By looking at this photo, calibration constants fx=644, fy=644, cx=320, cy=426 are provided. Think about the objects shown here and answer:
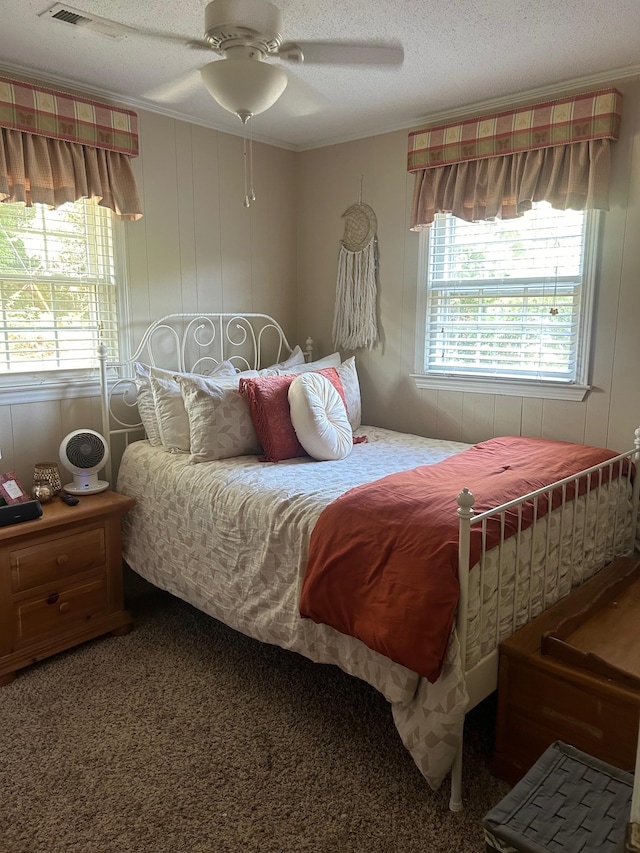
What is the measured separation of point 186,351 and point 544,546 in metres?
2.18

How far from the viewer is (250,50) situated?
194cm

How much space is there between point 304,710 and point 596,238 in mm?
2342

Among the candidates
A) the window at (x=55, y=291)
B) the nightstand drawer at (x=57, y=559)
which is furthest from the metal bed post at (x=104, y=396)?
the nightstand drawer at (x=57, y=559)

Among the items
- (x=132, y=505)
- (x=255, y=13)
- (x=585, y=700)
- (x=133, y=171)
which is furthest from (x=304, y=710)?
(x=133, y=171)

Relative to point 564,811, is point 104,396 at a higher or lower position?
higher

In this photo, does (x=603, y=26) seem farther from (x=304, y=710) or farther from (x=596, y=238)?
(x=304, y=710)

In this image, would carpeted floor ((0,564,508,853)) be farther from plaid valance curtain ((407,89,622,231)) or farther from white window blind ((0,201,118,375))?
plaid valance curtain ((407,89,622,231))

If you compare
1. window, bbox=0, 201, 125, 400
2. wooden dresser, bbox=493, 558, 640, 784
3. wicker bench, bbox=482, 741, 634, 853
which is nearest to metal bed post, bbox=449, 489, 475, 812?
wooden dresser, bbox=493, 558, 640, 784

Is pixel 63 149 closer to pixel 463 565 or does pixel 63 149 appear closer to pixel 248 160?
pixel 248 160

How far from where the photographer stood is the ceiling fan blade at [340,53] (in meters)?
1.92

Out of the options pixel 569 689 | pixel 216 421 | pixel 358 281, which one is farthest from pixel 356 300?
pixel 569 689

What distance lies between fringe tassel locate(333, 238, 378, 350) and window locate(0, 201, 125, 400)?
1.31 m

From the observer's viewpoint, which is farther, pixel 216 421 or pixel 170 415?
pixel 170 415

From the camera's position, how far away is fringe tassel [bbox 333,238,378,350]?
371 centimetres
